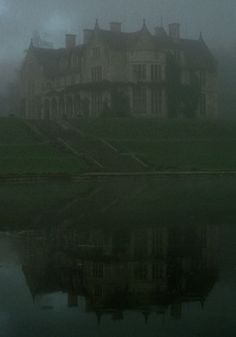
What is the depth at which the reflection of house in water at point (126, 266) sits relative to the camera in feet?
37.8

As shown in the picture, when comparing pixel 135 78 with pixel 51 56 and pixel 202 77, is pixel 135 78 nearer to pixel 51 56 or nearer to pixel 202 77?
pixel 202 77

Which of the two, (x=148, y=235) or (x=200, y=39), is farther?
(x=200, y=39)

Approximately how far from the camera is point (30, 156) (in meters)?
49.2

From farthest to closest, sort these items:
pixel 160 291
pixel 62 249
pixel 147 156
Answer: pixel 147 156 → pixel 62 249 → pixel 160 291

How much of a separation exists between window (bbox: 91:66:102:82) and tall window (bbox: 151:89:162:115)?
6396mm

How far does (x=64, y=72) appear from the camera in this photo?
270ft

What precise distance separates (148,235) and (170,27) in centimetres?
6515

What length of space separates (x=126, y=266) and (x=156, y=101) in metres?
61.9

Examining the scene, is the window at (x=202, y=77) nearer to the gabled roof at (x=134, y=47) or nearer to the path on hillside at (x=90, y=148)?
the gabled roof at (x=134, y=47)

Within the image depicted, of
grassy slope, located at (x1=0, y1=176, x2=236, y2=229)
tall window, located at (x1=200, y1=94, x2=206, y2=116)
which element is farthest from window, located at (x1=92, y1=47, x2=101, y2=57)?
grassy slope, located at (x1=0, y1=176, x2=236, y2=229)

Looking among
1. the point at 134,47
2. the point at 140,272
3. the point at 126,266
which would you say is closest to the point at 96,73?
the point at 134,47

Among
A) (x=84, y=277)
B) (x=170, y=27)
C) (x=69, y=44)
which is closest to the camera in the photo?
(x=84, y=277)

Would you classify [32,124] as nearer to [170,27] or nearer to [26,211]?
[170,27]

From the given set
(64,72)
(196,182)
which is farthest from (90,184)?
(64,72)
